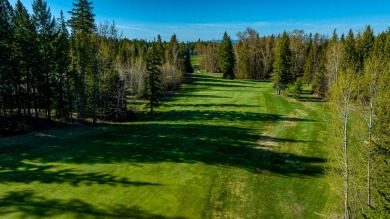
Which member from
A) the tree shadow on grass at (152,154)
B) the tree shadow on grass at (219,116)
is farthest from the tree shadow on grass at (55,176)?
the tree shadow on grass at (219,116)

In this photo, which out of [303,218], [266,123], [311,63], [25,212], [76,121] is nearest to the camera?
[25,212]

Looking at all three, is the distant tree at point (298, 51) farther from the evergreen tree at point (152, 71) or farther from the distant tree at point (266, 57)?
the evergreen tree at point (152, 71)

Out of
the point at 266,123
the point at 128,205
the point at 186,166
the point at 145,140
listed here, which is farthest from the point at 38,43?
the point at 266,123

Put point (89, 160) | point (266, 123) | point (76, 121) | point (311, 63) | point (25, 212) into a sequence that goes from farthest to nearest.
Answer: point (311, 63) → point (266, 123) → point (76, 121) → point (89, 160) → point (25, 212)

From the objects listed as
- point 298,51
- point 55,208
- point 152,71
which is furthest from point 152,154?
point 298,51

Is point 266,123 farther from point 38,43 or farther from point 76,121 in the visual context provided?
point 38,43

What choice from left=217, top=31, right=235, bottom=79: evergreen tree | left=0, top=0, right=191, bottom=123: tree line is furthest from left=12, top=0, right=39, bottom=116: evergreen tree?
left=217, top=31, right=235, bottom=79: evergreen tree
